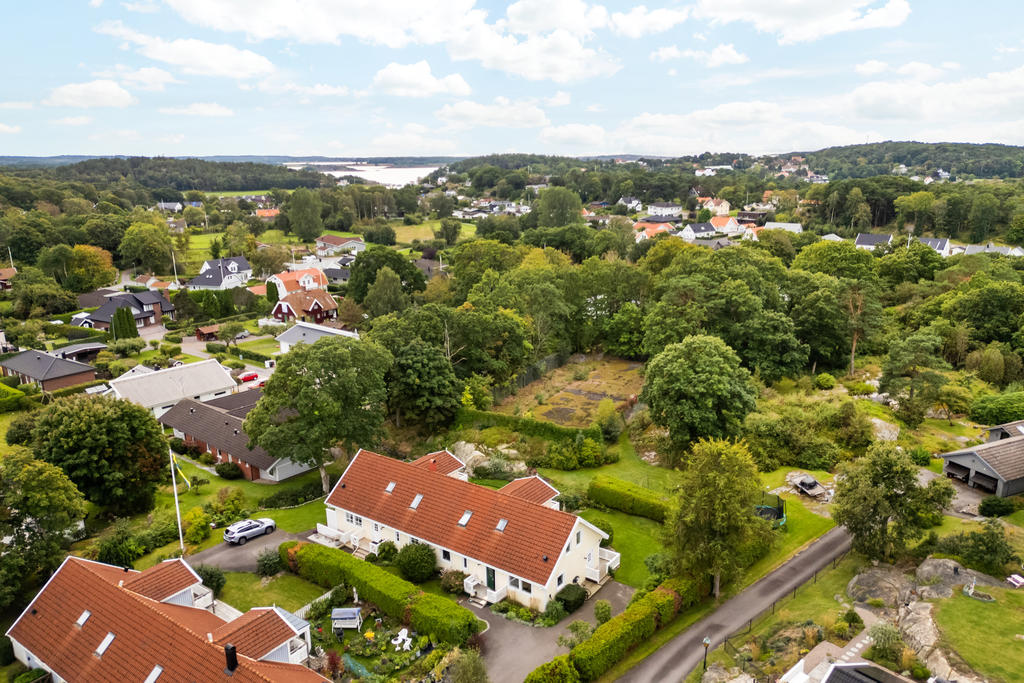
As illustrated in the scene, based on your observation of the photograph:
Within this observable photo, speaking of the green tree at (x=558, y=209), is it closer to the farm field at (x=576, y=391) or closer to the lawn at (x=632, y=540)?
the farm field at (x=576, y=391)

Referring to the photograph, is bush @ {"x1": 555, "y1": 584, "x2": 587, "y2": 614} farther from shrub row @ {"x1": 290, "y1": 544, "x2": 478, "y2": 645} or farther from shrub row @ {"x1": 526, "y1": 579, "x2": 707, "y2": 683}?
shrub row @ {"x1": 290, "y1": 544, "x2": 478, "y2": 645}

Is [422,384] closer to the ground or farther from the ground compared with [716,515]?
closer to the ground

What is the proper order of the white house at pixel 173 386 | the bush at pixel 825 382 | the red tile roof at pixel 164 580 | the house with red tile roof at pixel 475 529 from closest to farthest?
1. the red tile roof at pixel 164 580
2. the house with red tile roof at pixel 475 529
3. the white house at pixel 173 386
4. the bush at pixel 825 382

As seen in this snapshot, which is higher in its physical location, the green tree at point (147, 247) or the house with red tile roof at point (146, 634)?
the green tree at point (147, 247)

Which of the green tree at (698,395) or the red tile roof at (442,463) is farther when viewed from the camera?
the green tree at (698,395)

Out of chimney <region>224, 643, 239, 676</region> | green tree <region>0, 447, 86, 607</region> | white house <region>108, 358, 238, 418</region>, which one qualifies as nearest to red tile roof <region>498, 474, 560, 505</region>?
chimney <region>224, 643, 239, 676</region>

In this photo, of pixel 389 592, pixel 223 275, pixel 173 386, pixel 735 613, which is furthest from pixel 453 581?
pixel 223 275

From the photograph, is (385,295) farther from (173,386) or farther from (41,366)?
(41,366)

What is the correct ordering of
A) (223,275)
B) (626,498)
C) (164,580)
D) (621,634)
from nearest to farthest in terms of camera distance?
(621,634), (164,580), (626,498), (223,275)

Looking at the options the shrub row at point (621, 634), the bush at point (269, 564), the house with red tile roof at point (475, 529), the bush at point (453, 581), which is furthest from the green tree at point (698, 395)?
the bush at point (269, 564)
